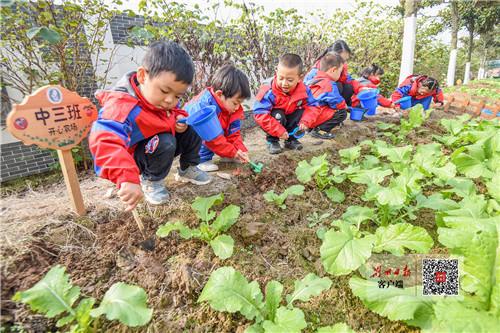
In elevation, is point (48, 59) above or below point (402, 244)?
above

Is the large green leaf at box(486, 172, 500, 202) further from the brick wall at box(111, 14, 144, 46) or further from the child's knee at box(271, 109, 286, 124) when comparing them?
the brick wall at box(111, 14, 144, 46)

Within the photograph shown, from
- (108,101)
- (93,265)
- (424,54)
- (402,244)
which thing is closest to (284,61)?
(108,101)

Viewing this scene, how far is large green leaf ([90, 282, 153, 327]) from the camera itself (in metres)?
0.97

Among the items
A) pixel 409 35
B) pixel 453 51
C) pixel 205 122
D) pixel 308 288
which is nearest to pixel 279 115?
pixel 205 122

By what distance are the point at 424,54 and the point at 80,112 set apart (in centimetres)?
1187

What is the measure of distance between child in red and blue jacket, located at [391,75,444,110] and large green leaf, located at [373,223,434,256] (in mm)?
4364

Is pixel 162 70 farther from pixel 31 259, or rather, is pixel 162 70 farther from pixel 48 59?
pixel 48 59

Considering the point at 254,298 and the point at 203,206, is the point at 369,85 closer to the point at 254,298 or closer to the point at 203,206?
the point at 203,206

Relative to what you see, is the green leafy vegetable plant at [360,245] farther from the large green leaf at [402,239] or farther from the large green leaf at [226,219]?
the large green leaf at [226,219]

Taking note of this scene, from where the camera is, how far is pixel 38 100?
4.57ft

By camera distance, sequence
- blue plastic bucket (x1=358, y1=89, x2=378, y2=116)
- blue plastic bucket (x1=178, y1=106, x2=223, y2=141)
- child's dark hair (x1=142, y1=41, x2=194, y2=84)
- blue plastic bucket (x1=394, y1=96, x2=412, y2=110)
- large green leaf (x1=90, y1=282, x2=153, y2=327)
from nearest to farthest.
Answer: large green leaf (x1=90, y1=282, x2=153, y2=327), child's dark hair (x1=142, y1=41, x2=194, y2=84), blue plastic bucket (x1=178, y1=106, x2=223, y2=141), blue plastic bucket (x1=358, y1=89, x2=378, y2=116), blue plastic bucket (x1=394, y1=96, x2=412, y2=110)

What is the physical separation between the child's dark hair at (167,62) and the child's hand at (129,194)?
0.65 meters

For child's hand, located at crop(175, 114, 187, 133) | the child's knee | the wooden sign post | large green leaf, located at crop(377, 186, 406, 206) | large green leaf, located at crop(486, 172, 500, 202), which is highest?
the wooden sign post

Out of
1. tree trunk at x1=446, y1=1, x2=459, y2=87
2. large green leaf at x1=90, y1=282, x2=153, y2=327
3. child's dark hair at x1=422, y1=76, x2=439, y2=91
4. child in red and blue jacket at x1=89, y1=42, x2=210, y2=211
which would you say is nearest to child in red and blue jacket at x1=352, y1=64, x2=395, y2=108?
child's dark hair at x1=422, y1=76, x2=439, y2=91
